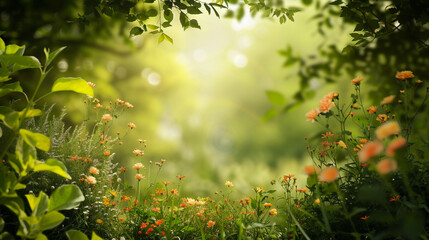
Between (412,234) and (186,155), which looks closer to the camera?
(412,234)

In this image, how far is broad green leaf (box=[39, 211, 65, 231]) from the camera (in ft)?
3.11

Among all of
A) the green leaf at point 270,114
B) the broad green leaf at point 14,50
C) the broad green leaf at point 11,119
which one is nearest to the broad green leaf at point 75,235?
the broad green leaf at point 11,119

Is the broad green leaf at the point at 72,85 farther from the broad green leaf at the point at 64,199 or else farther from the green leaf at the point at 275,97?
the green leaf at the point at 275,97

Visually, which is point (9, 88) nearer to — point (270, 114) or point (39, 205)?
point (39, 205)

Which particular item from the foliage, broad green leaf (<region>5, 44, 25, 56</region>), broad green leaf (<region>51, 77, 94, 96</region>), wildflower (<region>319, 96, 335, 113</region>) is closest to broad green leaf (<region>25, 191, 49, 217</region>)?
the foliage

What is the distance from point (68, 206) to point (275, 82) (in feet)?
48.9

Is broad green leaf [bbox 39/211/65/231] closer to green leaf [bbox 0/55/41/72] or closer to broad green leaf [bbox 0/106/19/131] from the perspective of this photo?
broad green leaf [bbox 0/106/19/131]

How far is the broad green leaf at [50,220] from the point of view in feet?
3.11

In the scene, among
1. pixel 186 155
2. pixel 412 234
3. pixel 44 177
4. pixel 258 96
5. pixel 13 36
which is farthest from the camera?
pixel 258 96

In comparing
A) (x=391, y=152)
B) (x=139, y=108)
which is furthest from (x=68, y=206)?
(x=139, y=108)

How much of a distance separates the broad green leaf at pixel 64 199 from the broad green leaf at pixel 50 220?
0.02 m

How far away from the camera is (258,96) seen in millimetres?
15820

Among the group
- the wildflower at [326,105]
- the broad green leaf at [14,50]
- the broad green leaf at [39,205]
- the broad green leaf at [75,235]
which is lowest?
the broad green leaf at [75,235]

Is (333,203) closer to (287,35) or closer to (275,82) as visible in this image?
(275,82)
